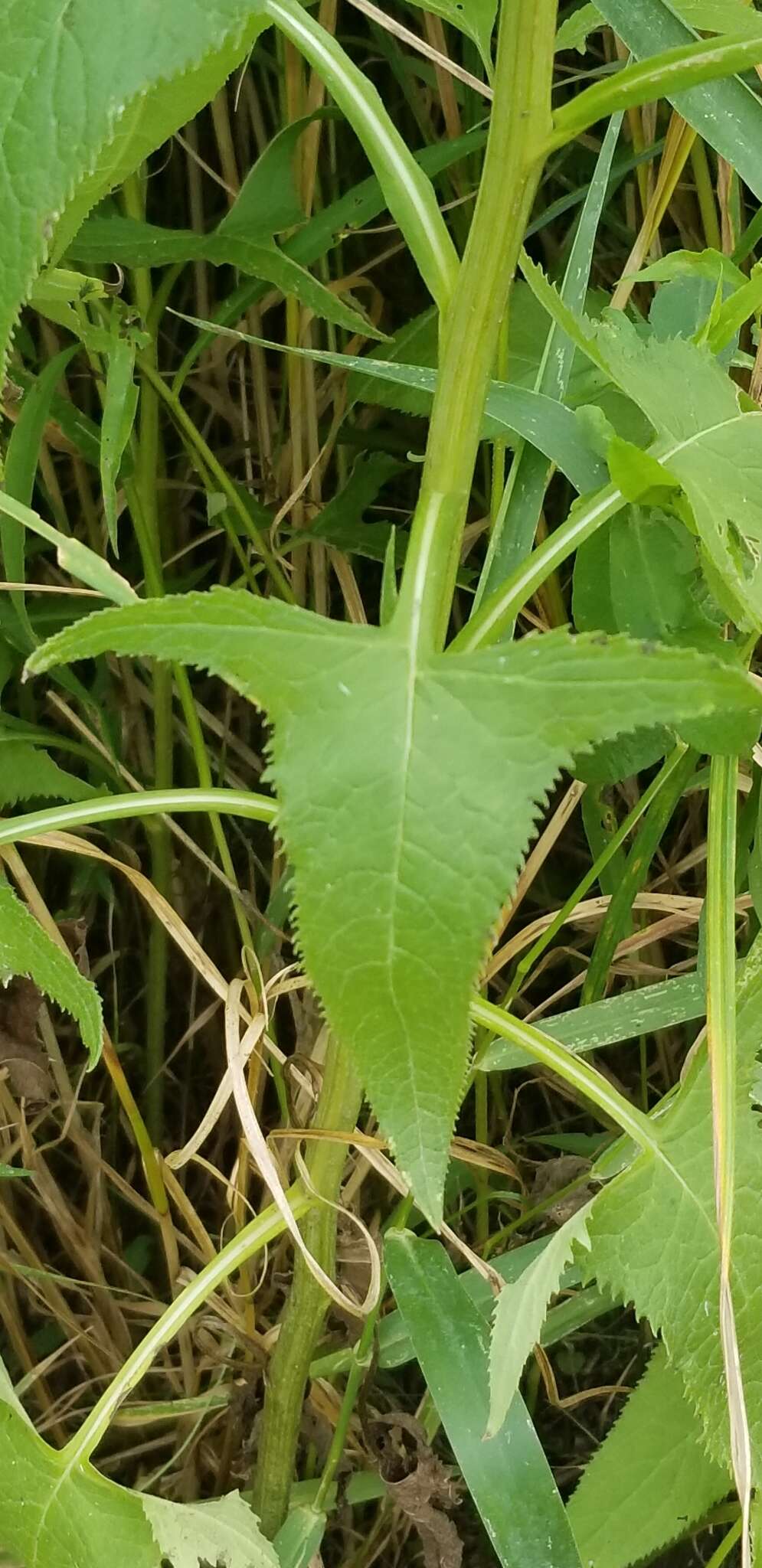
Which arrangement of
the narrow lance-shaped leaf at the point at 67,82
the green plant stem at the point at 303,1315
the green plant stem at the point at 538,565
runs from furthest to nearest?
Answer: the green plant stem at the point at 303,1315
the green plant stem at the point at 538,565
the narrow lance-shaped leaf at the point at 67,82

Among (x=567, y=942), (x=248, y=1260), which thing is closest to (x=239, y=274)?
(x=567, y=942)

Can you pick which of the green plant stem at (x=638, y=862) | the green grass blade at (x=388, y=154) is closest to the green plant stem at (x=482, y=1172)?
the green plant stem at (x=638, y=862)

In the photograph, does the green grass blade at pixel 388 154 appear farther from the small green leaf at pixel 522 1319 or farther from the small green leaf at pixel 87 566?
the small green leaf at pixel 522 1319

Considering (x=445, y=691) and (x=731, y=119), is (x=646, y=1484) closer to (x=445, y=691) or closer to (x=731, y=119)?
(x=445, y=691)

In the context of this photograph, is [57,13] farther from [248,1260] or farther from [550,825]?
[248,1260]

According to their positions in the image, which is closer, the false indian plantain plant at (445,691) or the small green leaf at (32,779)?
the false indian plantain plant at (445,691)

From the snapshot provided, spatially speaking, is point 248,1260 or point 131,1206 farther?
point 131,1206
